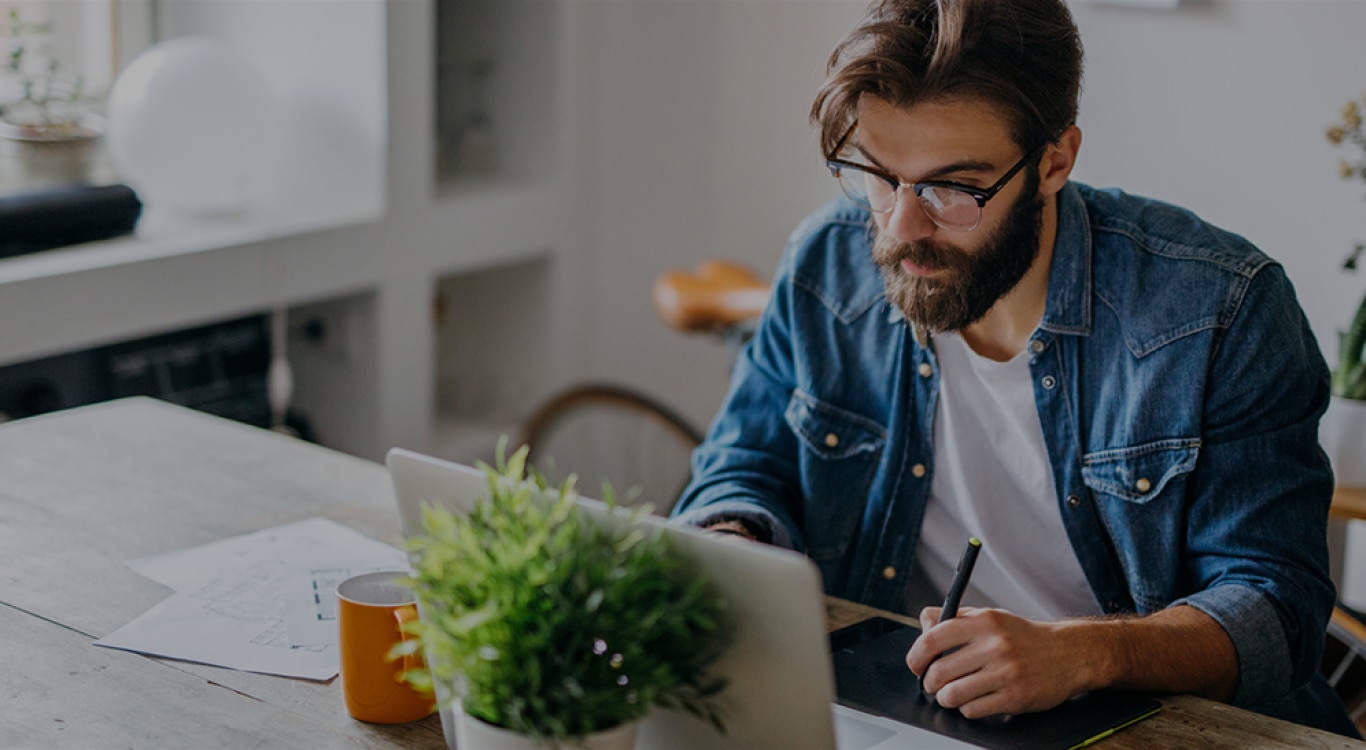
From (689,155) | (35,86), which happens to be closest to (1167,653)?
(689,155)

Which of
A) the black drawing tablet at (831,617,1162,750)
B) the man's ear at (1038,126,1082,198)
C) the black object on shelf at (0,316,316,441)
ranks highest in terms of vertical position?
the man's ear at (1038,126,1082,198)

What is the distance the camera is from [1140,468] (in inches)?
57.9

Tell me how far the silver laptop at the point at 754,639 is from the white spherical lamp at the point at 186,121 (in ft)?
5.15

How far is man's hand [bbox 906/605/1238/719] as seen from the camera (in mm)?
1153

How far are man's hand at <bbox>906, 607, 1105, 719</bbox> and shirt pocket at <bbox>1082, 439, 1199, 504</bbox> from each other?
302 mm

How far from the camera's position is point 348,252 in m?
2.66

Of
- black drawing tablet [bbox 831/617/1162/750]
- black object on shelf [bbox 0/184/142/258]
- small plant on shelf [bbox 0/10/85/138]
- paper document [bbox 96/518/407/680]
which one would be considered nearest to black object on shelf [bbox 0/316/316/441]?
black object on shelf [bbox 0/184/142/258]

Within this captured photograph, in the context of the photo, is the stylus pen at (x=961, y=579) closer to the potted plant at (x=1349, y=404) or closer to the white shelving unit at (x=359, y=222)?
the potted plant at (x=1349, y=404)

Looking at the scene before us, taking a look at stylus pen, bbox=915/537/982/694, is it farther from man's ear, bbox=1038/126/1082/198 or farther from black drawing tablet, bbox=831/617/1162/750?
man's ear, bbox=1038/126/1082/198

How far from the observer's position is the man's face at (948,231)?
4.60 ft

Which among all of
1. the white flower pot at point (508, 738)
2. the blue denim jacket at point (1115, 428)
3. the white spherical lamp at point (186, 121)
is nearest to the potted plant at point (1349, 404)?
the blue denim jacket at point (1115, 428)

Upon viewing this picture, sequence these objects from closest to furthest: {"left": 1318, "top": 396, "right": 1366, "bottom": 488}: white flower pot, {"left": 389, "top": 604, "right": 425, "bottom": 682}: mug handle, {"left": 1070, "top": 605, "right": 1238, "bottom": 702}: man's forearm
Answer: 1. {"left": 389, "top": 604, "right": 425, "bottom": 682}: mug handle
2. {"left": 1070, "top": 605, "right": 1238, "bottom": 702}: man's forearm
3. {"left": 1318, "top": 396, "right": 1366, "bottom": 488}: white flower pot

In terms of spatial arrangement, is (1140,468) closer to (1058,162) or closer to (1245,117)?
(1058,162)

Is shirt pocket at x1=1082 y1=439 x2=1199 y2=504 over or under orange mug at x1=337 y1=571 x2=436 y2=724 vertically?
over
